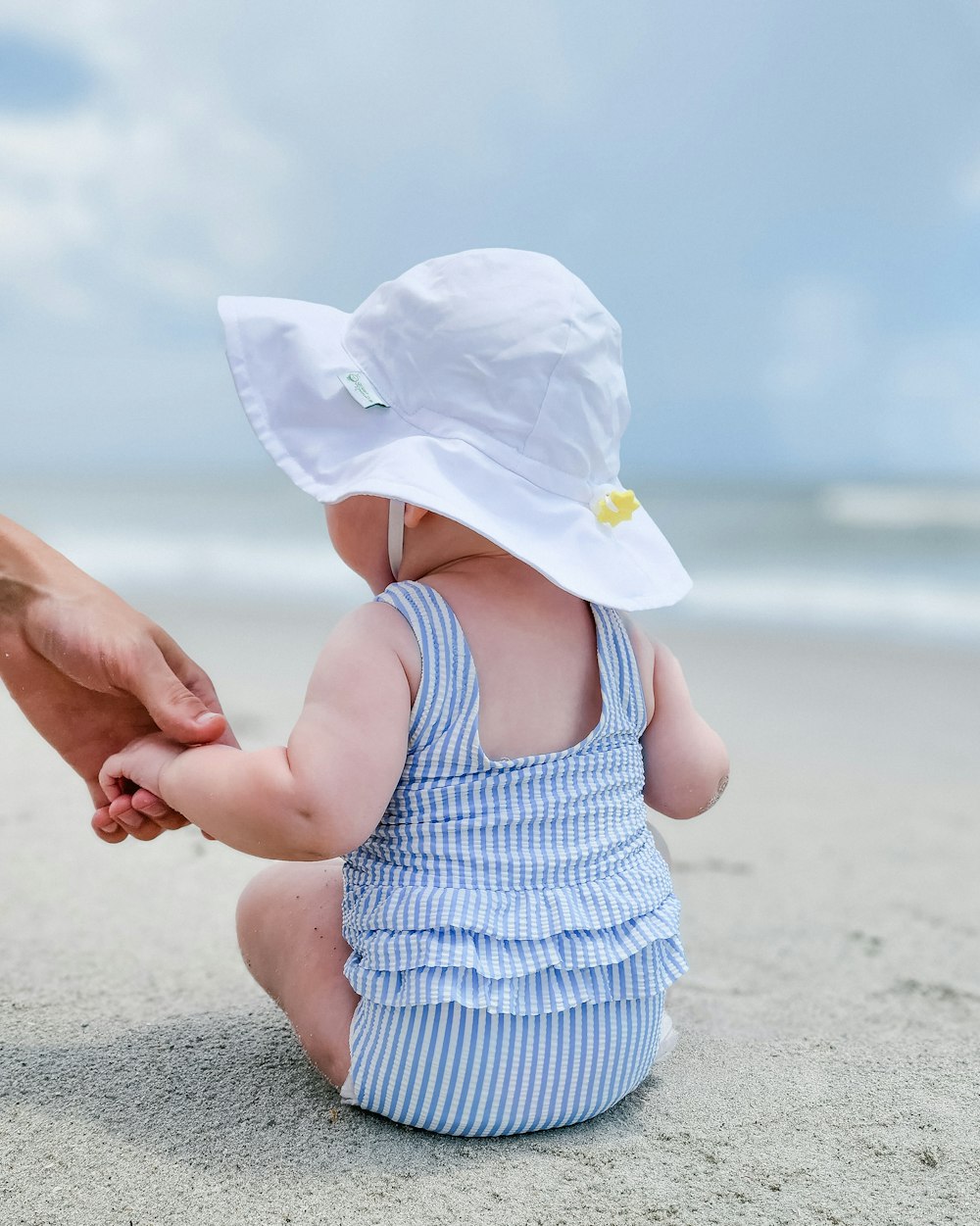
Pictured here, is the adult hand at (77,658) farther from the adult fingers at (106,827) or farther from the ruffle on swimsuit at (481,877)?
the ruffle on swimsuit at (481,877)

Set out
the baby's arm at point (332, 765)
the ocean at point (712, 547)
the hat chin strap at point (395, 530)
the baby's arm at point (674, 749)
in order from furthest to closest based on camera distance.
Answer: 1. the ocean at point (712, 547)
2. the baby's arm at point (674, 749)
3. the hat chin strap at point (395, 530)
4. the baby's arm at point (332, 765)

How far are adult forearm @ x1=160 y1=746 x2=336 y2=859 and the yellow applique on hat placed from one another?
60cm

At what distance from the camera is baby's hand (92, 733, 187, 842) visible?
1863 mm

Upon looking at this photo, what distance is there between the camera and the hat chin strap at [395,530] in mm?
1859

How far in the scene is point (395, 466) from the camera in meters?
1.68

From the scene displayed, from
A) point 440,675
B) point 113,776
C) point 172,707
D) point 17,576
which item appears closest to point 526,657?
point 440,675

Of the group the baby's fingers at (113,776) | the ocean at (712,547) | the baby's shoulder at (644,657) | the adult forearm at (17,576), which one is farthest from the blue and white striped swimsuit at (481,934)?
the ocean at (712,547)

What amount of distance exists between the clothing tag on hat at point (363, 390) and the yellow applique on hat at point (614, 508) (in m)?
0.36

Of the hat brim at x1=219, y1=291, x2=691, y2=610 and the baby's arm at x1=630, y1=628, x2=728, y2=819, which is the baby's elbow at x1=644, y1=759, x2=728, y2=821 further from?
the hat brim at x1=219, y1=291, x2=691, y2=610

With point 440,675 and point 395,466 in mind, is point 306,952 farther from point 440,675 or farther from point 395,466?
point 395,466

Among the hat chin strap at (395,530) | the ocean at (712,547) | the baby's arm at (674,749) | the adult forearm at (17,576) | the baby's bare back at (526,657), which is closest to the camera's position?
the baby's bare back at (526,657)

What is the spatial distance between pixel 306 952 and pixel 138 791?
0.37 meters

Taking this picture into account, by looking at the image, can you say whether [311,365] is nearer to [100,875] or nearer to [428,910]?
[428,910]

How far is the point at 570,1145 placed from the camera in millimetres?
1749
